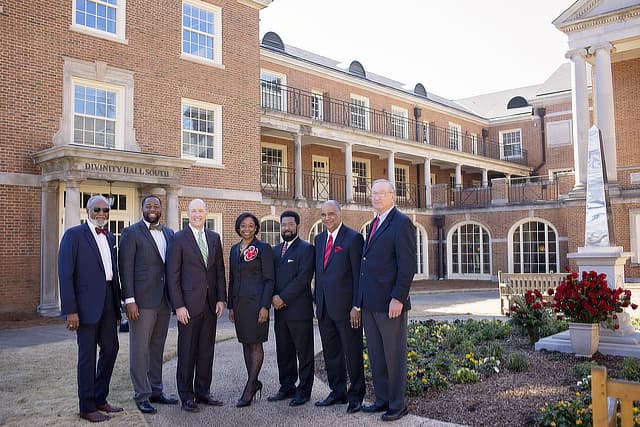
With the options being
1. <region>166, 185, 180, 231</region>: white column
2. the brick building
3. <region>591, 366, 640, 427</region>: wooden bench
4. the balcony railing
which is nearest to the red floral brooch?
<region>591, 366, 640, 427</region>: wooden bench

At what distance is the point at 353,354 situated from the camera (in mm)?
5223

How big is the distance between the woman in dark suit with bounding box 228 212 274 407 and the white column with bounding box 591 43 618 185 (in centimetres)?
1800

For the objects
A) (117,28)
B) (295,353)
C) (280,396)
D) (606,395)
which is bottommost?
(280,396)

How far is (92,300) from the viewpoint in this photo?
16.1 feet

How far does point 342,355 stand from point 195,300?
1457 mm

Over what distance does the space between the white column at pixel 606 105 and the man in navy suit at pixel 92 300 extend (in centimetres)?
1904

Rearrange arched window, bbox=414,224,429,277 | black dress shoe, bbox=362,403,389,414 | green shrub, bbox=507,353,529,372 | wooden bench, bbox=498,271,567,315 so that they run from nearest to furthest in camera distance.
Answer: black dress shoe, bbox=362,403,389,414, green shrub, bbox=507,353,529,372, wooden bench, bbox=498,271,567,315, arched window, bbox=414,224,429,277

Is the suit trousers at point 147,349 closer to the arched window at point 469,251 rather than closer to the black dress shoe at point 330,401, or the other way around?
the black dress shoe at point 330,401

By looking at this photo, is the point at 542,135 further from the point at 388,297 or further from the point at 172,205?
the point at 388,297

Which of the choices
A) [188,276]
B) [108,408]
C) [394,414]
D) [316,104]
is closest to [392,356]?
[394,414]

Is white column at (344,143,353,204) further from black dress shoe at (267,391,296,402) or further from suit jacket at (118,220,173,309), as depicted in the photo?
suit jacket at (118,220,173,309)

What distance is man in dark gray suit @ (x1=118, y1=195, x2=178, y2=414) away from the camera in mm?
5184

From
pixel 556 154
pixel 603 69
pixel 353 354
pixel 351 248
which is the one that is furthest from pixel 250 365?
pixel 556 154

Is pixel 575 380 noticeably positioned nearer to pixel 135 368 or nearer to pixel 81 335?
pixel 135 368
